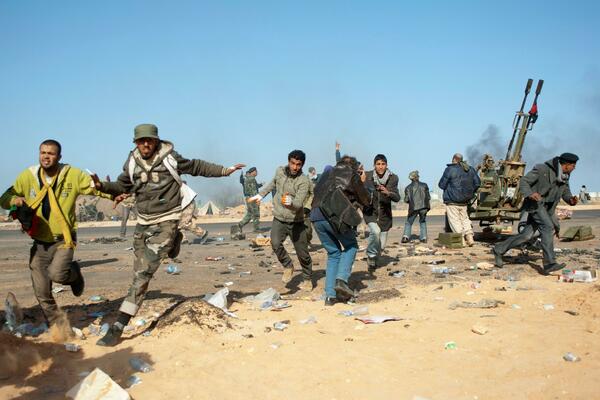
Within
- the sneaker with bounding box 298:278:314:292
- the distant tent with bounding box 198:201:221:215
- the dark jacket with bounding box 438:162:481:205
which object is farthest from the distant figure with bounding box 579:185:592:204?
the sneaker with bounding box 298:278:314:292

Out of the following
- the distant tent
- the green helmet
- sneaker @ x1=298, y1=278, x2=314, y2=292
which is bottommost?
the distant tent

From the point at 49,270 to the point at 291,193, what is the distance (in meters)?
3.42

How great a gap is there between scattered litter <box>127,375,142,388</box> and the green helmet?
2240 mm

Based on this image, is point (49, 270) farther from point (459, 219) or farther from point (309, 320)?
point (459, 219)

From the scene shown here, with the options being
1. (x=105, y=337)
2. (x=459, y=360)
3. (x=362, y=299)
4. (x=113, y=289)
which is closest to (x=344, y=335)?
(x=459, y=360)

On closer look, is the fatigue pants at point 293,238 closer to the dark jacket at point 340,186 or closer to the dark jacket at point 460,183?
the dark jacket at point 340,186

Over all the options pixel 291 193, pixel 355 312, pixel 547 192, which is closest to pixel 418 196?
pixel 547 192

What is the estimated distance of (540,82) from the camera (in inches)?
570

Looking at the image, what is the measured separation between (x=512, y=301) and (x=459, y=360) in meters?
2.43

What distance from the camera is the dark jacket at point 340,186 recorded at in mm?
7008

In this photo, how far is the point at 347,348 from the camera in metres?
5.05

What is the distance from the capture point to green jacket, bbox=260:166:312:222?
7.89 metres

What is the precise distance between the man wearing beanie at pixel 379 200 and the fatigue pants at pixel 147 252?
4.18 metres

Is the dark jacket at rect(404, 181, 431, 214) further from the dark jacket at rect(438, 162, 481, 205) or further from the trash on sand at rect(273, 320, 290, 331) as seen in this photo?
the trash on sand at rect(273, 320, 290, 331)
